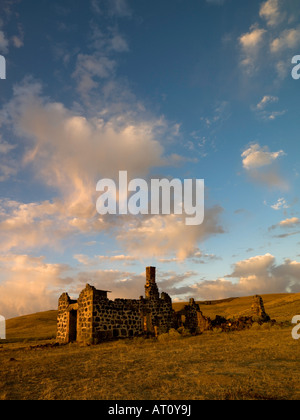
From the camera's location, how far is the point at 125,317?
73.6 feet

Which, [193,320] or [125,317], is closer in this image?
[125,317]

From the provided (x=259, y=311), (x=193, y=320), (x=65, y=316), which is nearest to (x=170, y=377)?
(x=65, y=316)

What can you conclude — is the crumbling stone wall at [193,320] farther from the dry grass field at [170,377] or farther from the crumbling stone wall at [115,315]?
the dry grass field at [170,377]

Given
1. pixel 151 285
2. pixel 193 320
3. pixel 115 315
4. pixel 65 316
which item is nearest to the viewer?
pixel 115 315

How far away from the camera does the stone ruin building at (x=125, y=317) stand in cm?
2094

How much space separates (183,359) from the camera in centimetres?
1131

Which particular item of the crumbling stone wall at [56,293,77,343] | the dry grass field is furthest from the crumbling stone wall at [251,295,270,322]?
the crumbling stone wall at [56,293,77,343]

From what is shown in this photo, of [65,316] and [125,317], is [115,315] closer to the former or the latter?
[125,317]

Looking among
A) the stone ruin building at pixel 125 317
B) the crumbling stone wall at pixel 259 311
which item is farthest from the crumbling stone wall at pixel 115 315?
the crumbling stone wall at pixel 259 311

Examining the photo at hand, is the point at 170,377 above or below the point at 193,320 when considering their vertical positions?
above
